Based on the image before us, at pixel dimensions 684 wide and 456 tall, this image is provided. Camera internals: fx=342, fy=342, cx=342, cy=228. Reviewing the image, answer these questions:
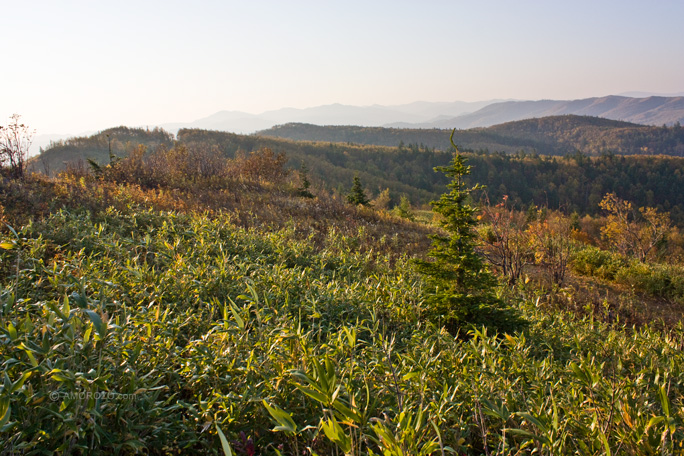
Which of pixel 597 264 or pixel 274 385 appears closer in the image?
pixel 274 385

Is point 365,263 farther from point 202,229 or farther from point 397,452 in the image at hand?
point 397,452

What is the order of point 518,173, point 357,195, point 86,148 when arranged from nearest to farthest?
1. point 357,195
2. point 86,148
3. point 518,173

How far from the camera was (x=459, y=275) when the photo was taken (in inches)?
151

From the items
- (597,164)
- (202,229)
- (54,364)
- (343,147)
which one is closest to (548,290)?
(202,229)

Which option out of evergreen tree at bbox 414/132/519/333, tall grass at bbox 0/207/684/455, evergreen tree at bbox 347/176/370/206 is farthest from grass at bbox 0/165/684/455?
evergreen tree at bbox 347/176/370/206

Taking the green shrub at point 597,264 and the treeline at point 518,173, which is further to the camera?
the treeline at point 518,173

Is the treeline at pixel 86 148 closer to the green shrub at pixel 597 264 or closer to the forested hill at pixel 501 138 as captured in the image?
the green shrub at pixel 597 264

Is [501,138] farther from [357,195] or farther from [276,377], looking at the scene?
[276,377]

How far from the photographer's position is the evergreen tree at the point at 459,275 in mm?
3648

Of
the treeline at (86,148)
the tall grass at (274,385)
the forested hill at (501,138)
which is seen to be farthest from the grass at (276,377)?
the forested hill at (501,138)

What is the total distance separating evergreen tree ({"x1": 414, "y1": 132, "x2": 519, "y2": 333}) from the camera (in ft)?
12.0

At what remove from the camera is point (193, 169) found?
42.6ft

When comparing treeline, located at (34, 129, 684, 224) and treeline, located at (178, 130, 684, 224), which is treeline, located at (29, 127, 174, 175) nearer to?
treeline, located at (34, 129, 684, 224)

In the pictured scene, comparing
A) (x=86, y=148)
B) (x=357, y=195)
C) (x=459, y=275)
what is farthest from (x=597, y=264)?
(x=86, y=148)
